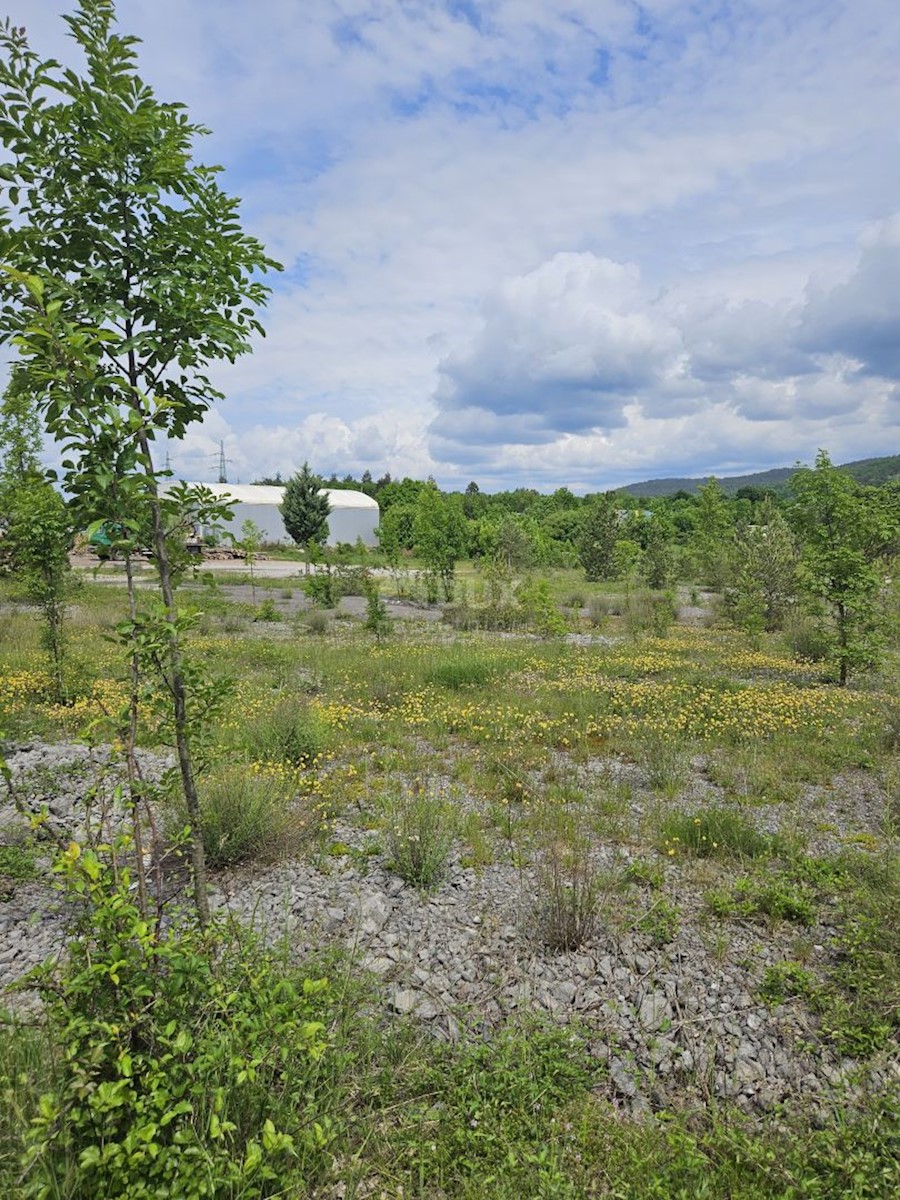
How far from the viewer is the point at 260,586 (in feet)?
96.9

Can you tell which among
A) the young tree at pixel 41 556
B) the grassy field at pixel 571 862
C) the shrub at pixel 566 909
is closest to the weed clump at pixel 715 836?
the grassy field at pixel 571 862

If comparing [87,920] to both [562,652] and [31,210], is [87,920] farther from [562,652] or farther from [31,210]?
[562,652]

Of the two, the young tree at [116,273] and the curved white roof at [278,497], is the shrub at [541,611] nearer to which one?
the young tree at [116,273]

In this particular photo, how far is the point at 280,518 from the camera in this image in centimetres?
5328

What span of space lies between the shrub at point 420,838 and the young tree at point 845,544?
802 centimetres

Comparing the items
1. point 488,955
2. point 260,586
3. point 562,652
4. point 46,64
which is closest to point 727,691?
point 562,652

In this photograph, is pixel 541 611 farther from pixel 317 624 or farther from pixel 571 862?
pixel 571 862

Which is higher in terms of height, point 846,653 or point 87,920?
point 87,920

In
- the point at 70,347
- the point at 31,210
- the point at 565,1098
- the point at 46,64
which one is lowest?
the point at 565,1098

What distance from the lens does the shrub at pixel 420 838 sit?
4410 mm

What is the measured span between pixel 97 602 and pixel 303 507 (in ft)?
88.4

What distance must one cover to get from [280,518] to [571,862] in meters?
52.0

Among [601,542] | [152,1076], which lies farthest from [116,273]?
[601,542]

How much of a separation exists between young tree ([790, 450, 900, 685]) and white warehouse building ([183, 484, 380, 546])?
4309 cm
